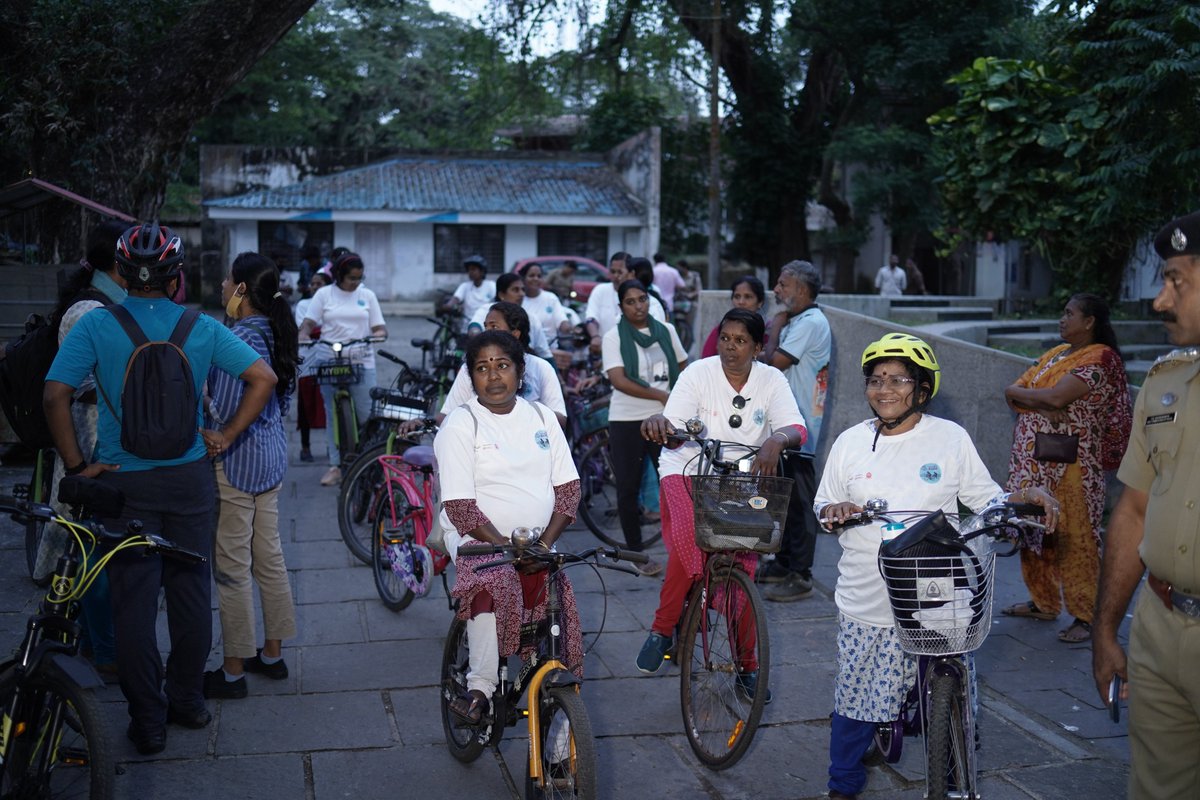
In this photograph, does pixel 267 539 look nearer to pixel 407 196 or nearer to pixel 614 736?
pixel 614 736

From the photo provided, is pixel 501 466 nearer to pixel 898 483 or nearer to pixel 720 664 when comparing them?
pixel 720 664

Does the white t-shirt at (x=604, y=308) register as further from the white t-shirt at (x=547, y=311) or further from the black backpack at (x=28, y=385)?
the black backpack at (x=28, y=385)

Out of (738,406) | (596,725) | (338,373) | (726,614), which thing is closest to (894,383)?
(726,614)

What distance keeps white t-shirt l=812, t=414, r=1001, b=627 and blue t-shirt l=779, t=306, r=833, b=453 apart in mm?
2971

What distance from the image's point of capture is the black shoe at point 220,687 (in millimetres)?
5164

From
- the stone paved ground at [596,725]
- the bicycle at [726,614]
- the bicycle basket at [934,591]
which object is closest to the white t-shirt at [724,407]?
the bicycle at [726,614]

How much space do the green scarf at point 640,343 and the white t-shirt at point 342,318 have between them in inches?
110

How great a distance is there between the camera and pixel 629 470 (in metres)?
7.32

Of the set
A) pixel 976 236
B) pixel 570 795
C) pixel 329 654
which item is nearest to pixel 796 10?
pixel 976 236

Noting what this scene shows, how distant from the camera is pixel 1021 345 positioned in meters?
12.0

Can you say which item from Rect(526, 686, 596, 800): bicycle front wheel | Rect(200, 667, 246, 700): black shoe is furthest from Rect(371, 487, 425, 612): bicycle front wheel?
Rect(526, 686, 596, 800): bicycle front wheel

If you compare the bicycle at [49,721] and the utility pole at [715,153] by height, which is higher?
the utility pole at [715,153]

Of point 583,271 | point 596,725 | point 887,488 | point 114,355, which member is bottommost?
point 596,725

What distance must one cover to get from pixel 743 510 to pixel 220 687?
2.48 metres
